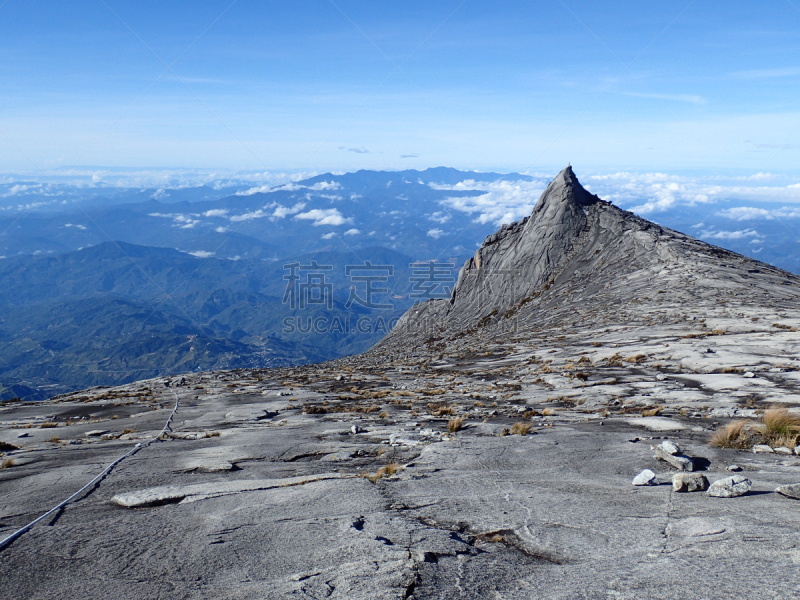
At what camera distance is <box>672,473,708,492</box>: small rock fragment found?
7.98 metres

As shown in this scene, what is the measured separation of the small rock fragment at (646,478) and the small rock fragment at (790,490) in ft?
5.70

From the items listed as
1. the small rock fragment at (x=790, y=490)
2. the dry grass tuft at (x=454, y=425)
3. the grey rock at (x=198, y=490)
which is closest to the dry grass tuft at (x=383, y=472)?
the grey rock at (x=198, y=490)

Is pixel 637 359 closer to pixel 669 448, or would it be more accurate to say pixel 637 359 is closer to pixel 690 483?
pixel 669 448

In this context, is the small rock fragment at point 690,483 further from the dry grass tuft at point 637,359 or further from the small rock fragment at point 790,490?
the dry grass tuft at point 637,359

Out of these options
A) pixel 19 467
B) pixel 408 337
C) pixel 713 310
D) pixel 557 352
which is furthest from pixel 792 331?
pixel 408 337

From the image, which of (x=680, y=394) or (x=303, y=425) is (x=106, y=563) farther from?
(x=680, y=394)

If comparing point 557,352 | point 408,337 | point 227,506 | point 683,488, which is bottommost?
point 408,337

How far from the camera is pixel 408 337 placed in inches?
2202

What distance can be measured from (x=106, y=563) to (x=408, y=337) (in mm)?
49952

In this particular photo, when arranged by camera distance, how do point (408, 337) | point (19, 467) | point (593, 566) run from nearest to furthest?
point (593, 566), point (19, 467), point (408, 337)

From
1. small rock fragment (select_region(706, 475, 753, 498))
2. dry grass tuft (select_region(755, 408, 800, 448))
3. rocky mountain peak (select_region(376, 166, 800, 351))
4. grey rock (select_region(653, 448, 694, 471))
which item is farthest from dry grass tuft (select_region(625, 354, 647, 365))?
small rock fragment (select_region(706, 475, 753, 498))

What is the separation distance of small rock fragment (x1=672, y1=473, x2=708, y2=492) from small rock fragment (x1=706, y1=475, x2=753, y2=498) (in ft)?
0.49

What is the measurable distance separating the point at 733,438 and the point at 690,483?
3.52 m

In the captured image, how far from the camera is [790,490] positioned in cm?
750
